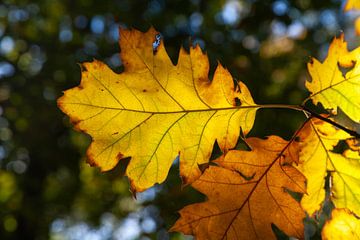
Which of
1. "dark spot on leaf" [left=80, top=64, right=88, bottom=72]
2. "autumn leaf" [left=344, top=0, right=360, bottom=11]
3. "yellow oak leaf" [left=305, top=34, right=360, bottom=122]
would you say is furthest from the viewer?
"autumn leaf" [left=344, top=0, right=360, bottom=11]

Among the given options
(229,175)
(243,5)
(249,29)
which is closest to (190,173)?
(229,175)

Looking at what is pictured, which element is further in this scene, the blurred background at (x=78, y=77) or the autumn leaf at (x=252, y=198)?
the blurred background at (x=78, y=77)

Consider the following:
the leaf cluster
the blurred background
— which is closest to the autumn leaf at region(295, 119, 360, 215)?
the leaf cluster

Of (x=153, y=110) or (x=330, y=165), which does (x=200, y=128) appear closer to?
(x=153, y=110)

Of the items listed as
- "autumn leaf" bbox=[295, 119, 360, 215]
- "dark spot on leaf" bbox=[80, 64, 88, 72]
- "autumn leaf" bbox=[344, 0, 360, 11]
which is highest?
"autumn leaf" bbox=[344, 0, 360, 11]

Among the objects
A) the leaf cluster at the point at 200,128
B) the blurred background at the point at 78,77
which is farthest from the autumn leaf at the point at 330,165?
the blurred background at the point at 78,77

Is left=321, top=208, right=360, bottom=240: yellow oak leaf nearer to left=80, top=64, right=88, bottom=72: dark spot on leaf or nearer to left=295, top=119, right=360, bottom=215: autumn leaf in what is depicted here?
left=295, top=119, right=360, bottom=215: autumn leaf

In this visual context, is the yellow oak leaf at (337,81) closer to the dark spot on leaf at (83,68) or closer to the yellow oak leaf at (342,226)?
the yellow oak leaf at (342,226)
